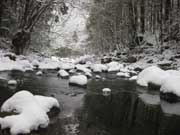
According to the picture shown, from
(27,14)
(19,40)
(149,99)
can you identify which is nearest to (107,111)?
(149,99)

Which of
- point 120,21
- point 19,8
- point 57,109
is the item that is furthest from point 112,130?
point 120,21

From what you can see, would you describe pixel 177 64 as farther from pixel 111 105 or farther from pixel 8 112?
pixel 8 112

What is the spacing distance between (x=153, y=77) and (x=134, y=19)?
15833 mm

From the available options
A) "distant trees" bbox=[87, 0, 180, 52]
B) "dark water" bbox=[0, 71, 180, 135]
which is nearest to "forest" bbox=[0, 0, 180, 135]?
"dark water" bbox=[0, 71, 180, 135]

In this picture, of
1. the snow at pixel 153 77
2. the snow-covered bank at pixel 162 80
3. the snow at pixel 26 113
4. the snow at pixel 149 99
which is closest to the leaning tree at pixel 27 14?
the snow at pixel 153 77

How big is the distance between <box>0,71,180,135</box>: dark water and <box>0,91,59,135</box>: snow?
0.64ft

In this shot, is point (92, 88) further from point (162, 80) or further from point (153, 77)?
point (162, 80)

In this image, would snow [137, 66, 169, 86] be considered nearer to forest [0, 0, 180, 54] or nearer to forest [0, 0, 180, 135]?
forest [0, 0, 180, 135]

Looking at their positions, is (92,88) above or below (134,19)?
below

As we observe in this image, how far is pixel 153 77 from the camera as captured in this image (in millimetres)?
12383

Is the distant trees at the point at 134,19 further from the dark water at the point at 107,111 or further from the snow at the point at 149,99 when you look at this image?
the dark water at the point at 107,111

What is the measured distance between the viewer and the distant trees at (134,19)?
22.0m

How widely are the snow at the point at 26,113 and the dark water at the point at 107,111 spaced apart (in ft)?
0.64

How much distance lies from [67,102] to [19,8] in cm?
1358
